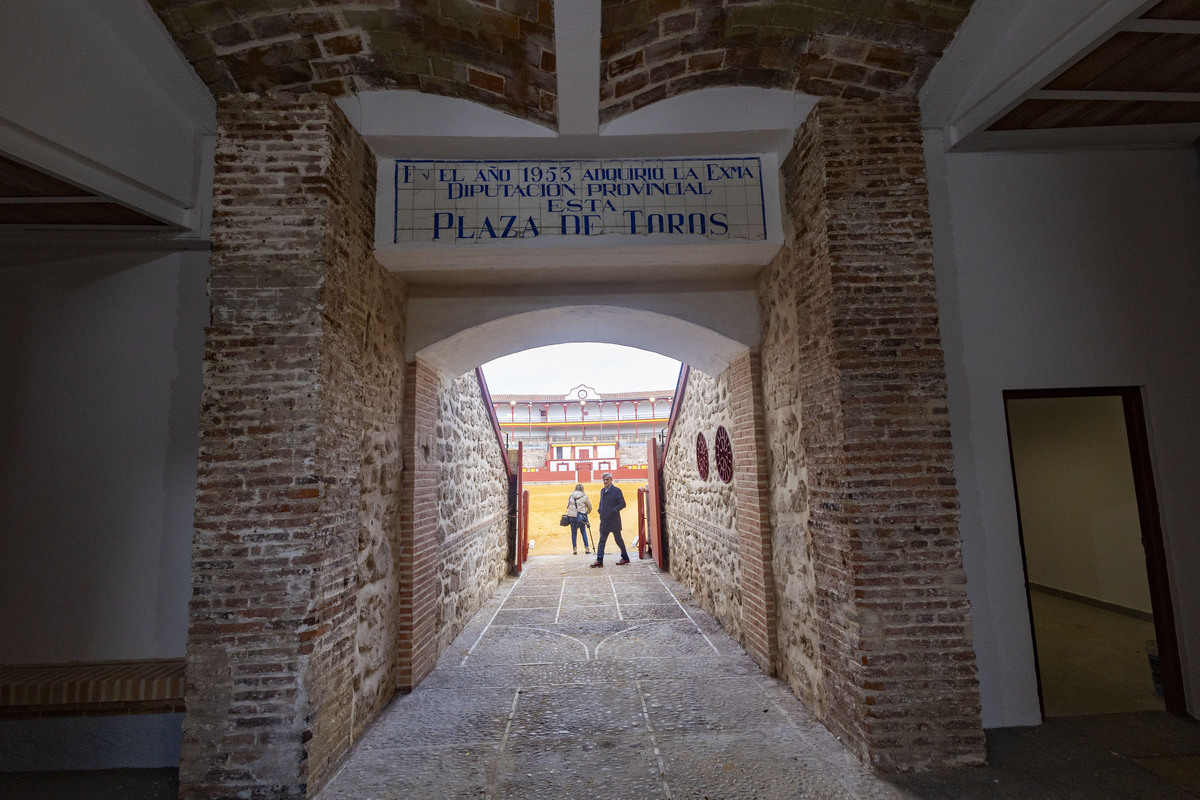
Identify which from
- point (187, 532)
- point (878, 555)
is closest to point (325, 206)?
point (187, 532)

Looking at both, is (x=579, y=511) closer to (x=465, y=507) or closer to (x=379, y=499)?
(x=465, y=507)

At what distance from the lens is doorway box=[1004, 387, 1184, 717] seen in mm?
3482

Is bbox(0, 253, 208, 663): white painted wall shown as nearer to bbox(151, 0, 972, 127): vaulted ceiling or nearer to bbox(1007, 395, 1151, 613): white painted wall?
bbox(151, 0, 972, 127): vaulted ceiling

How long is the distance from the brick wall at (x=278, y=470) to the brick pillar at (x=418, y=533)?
707mm

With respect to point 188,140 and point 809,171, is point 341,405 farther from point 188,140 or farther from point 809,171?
point 809,171

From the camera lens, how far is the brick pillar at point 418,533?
13.8 feet

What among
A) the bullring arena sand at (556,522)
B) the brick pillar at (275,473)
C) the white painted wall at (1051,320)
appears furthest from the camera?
the bullring arena sand at (556,522)

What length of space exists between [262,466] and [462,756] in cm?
192

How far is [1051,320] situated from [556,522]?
12646 mm

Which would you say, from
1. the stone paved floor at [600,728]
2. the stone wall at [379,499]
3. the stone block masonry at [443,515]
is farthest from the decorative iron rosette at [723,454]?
the stone wall at [379,499]

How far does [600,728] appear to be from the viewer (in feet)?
11.4

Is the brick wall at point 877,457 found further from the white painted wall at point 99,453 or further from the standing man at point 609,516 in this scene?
the standing man at point 609,516

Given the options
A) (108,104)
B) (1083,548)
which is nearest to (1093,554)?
(1083,548)

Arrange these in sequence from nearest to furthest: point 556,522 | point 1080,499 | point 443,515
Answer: point 443,515 < point 1080,499 < point 556,522
